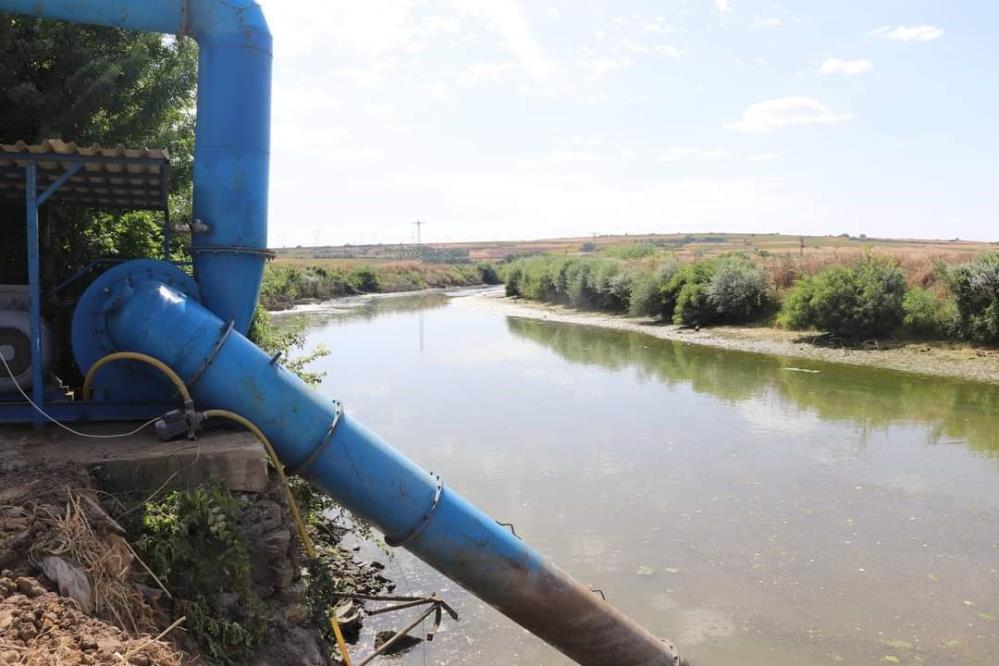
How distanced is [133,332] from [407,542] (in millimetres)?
2697

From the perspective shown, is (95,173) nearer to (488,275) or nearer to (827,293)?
(827,293)

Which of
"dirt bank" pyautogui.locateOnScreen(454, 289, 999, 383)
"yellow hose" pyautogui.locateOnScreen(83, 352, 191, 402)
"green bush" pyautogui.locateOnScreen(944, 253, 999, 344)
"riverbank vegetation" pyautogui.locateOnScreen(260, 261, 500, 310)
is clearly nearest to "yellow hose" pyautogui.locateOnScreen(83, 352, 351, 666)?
"yellow hose" pyautogui.locateOnScreen(83, 352, 191, 402)

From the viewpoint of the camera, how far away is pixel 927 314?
29.4m

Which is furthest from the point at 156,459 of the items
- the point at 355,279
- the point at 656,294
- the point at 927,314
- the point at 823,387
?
the point at 355,279

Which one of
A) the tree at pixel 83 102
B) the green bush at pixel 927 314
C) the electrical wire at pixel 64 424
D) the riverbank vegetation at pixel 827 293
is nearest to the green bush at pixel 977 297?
the riverbank vegetation at pixel 827 293

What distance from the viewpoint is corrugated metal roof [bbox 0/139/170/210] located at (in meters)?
5.87

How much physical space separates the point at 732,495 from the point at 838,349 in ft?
64.9

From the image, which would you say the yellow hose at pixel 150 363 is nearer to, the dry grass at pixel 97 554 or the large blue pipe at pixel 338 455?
the large blue pipe at pixel 338 455

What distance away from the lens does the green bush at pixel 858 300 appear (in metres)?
30.2

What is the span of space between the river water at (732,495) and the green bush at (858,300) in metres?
4.41

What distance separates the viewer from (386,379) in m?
24.0

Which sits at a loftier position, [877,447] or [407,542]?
[407,542]

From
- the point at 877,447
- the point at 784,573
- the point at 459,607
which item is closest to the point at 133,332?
the point at 459,607

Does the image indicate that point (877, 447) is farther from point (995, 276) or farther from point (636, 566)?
point (995, 276)
